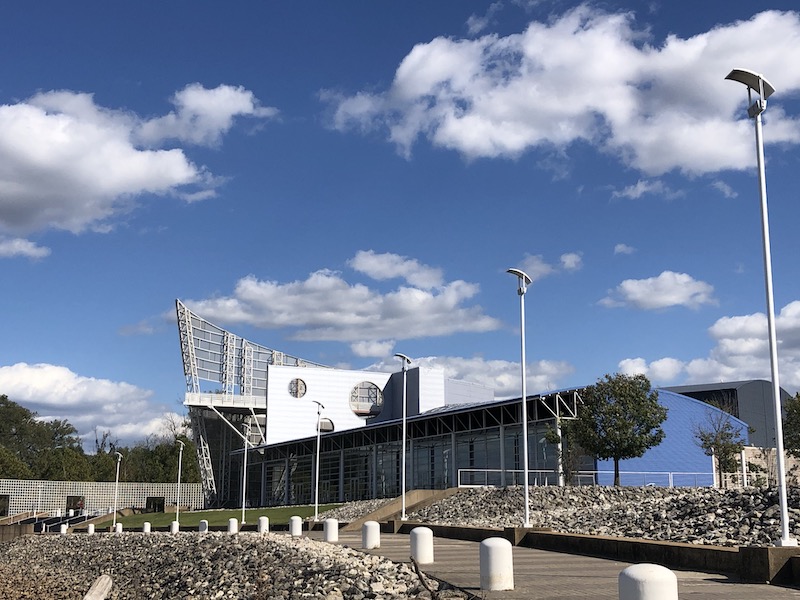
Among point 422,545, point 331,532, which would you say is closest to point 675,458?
point 331,532

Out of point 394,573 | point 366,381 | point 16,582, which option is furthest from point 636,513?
point 366,381

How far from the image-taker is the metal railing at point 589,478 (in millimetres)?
48750

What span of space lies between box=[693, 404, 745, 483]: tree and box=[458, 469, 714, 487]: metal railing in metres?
1.83

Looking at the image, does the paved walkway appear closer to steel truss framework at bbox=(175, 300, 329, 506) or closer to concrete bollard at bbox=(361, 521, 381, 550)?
concrete bollard at bbox=(361, 521, 381, 550)

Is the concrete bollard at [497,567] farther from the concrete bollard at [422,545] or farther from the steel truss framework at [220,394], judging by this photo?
the steel truss framework at [220,394]

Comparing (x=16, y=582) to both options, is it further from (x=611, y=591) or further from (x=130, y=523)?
(x=130, y=523)

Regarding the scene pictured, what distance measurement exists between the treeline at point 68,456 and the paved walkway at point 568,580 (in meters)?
75.6

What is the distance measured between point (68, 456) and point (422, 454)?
58257mm

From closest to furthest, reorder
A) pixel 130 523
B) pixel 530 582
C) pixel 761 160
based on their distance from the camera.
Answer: pixel 530 582 < pixel 761 160 < pixel 130 523

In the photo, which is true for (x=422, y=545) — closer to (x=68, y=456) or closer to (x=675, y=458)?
(x=675, y=458)

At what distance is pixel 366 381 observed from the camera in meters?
91.5

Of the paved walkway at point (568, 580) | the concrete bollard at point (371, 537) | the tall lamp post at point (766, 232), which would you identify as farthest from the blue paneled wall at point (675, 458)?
the tall lamp post at point (766, 232)

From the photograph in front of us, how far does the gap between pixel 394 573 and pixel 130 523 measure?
180ft

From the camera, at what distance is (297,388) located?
9062cm
